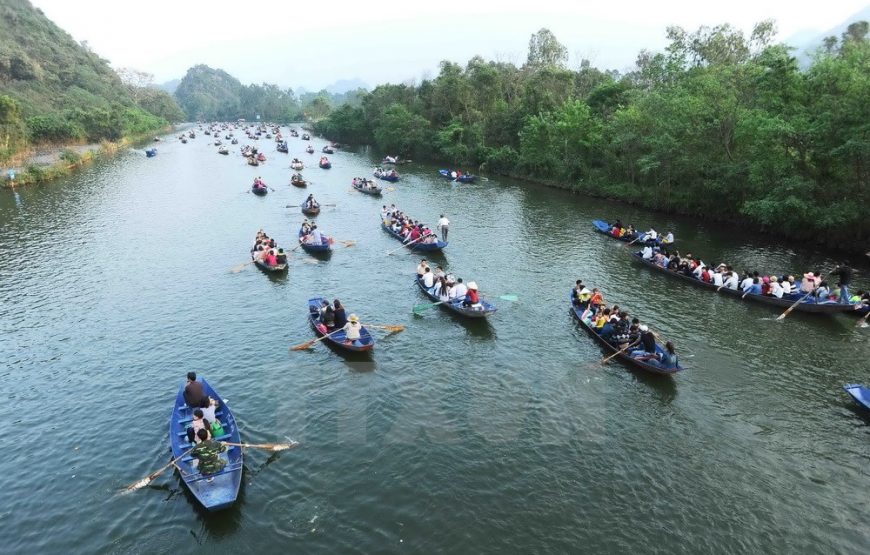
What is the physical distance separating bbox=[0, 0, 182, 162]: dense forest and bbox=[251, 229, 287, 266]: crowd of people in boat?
4913 cm

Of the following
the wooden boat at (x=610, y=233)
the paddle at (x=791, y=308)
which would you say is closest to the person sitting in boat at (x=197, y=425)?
the paddle at (x=791, y=308)

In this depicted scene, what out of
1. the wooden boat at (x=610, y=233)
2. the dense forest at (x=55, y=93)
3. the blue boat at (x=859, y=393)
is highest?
the dense forest at (x=55, y=93)

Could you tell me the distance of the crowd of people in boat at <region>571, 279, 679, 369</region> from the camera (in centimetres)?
2086

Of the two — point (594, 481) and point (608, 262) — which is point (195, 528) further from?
point (608, 262)

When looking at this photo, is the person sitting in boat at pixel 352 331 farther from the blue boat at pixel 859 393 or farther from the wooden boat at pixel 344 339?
the blue boat at pixel 859 393

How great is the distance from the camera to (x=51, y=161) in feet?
226

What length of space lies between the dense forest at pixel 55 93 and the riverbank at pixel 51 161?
1.58m

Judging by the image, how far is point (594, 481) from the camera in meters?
15.6

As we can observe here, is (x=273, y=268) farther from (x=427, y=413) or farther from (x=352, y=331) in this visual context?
(x=427, y=413)

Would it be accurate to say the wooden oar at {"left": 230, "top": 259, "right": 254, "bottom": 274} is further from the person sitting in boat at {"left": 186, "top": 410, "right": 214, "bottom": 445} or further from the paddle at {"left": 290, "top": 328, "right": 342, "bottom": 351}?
the person sitting in boat at {"left": 186, "top": 410, "right": 214, "bottom": 445}

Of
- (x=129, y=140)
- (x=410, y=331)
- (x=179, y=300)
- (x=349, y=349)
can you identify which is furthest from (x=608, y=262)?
(x=129, y=140)

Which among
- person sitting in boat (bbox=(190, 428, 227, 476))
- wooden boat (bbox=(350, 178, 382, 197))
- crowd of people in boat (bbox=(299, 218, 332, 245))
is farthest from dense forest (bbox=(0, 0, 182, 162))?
person sitting in boat (bbox=(190, 428, 227, 476))

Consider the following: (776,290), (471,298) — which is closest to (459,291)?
(471,298)

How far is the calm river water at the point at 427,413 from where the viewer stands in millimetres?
13992
